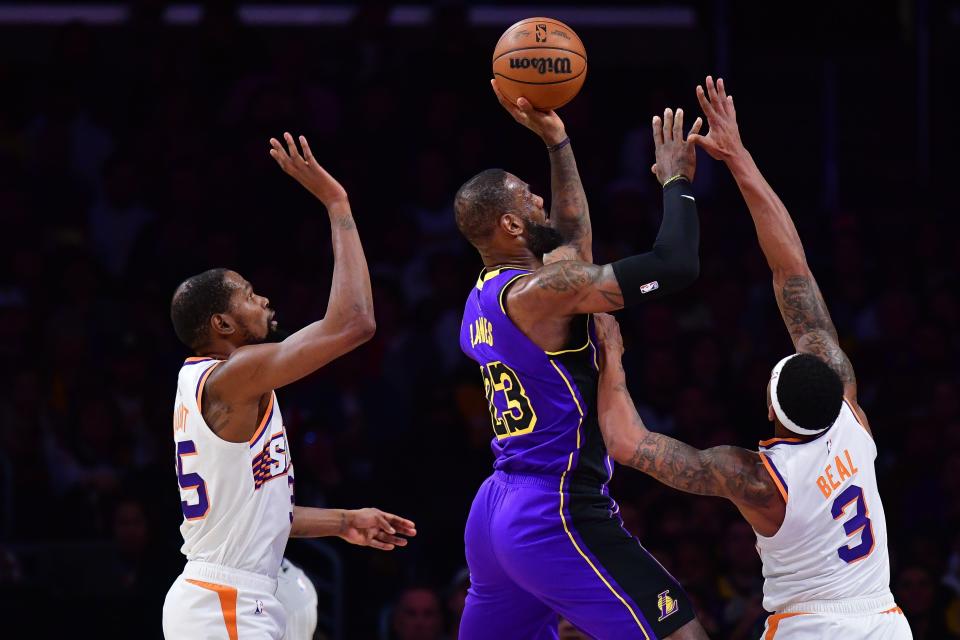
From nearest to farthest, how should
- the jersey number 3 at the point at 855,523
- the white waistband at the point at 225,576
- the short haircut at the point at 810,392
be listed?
the short haircut at the point at 810,392, the jersey number 3 at the point at 855,523, the white waistband at the point at 225,576

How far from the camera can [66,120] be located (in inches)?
424

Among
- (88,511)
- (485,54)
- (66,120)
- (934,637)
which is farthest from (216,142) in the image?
(934,637)

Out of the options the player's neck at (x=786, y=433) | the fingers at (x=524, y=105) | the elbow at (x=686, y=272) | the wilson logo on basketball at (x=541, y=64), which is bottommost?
the player's neck at (x=786, y=433)

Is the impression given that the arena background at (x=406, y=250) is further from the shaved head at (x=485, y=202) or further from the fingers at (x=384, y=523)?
the shaved head at (x=485, y=202)

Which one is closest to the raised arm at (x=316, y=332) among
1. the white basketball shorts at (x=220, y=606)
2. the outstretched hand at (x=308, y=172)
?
the outstretched hand at (x=308, y=172)

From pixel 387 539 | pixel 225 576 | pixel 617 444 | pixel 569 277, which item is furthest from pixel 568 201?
pixel 225 576

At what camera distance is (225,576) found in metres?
5.36

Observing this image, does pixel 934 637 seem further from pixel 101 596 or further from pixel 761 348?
pixel 101 596

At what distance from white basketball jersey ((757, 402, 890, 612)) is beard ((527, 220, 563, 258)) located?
1.20m

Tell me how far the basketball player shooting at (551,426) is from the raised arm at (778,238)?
280 mm

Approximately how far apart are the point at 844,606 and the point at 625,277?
4.67 feet

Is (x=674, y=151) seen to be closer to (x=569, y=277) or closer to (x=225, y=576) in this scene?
(x=569, y=277)

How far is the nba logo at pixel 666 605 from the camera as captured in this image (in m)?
5.14

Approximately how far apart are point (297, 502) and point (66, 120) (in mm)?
4008
